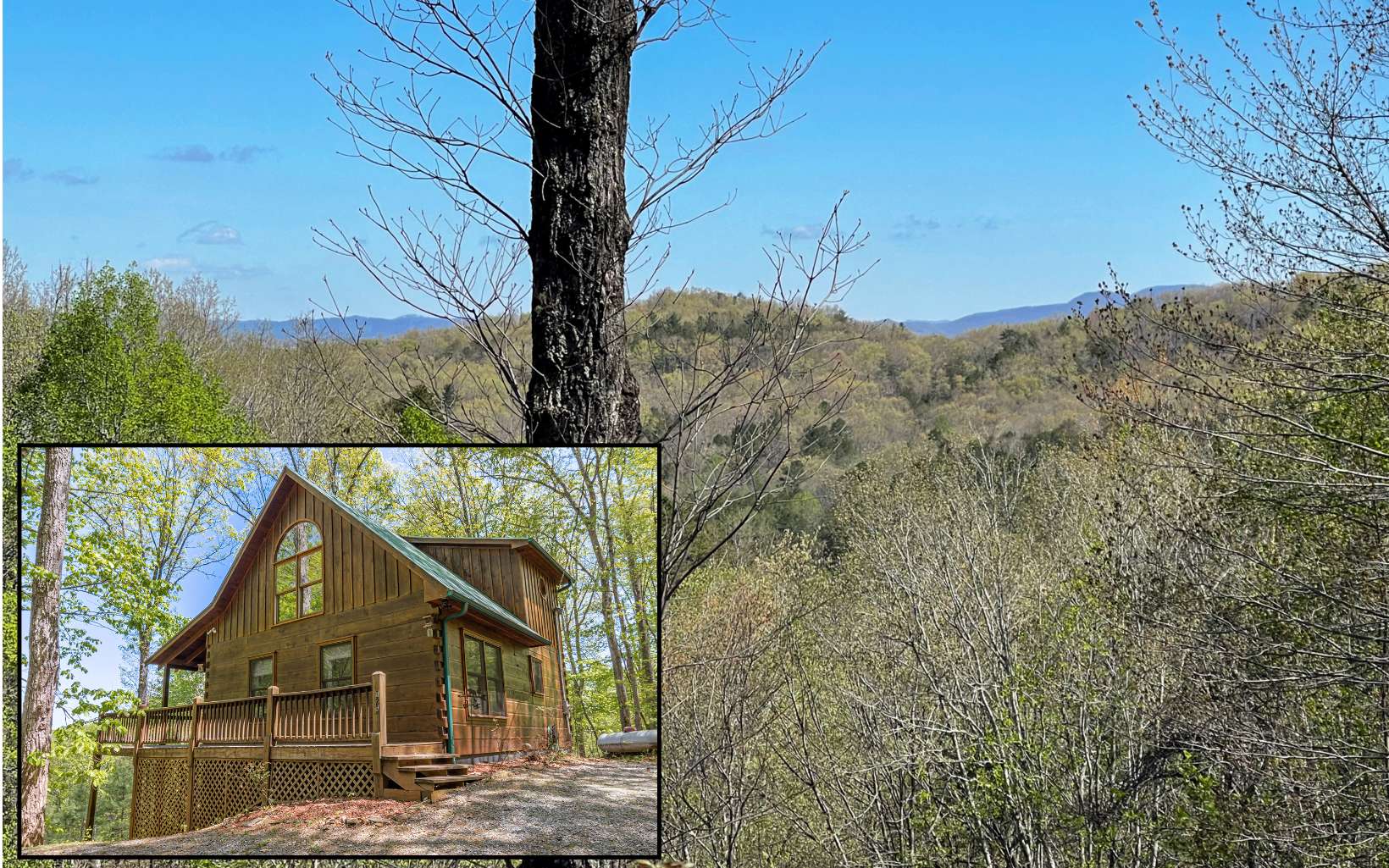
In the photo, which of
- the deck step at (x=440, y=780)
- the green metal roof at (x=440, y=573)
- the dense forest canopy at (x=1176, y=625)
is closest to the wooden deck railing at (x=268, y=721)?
the deck step at (x=440, y=780)

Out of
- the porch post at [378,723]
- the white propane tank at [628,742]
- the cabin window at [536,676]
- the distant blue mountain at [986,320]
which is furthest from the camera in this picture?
the distant blue mountain at [986,320]

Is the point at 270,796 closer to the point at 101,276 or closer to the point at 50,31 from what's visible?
the point at 101,276

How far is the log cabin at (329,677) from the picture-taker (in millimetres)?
2801

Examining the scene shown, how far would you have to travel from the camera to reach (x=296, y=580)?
9.30 feet

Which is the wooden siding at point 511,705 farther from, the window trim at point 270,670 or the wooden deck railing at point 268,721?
the window trim at point 270,670

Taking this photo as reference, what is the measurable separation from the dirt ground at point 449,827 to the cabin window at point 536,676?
7.0 inches

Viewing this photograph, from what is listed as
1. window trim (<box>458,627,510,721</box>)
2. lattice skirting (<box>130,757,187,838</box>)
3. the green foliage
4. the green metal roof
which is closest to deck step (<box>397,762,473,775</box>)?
window trim (<box>458,627,510,721</box>)

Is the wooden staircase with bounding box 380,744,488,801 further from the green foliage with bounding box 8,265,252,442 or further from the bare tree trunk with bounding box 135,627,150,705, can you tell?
the green foliage with bounding box 8,265,252,442

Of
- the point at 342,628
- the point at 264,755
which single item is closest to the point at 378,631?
the point at 342,628

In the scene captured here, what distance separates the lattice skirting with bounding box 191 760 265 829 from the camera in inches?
112

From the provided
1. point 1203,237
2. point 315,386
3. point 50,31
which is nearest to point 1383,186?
point 1203,237

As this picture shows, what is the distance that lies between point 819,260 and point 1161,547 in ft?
20.5

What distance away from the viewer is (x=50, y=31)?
5219cm

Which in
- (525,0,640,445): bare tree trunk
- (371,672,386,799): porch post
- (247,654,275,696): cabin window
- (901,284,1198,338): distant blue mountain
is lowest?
(371,672,386,799): porch post
